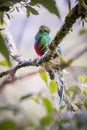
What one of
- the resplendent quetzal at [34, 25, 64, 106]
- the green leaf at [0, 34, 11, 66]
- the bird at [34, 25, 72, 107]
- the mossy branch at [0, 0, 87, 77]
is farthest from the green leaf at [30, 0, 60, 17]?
the resplendent quetzal at [34, 25, 64, 106]

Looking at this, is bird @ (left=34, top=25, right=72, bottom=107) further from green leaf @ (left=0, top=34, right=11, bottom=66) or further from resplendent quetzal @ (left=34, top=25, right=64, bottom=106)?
green leaf @ (left=0, top=34, right=11, bottom=66)

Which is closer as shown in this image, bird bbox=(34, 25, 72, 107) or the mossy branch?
the mossy branch

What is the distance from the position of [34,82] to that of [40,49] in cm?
162

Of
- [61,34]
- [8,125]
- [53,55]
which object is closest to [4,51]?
[8,125]

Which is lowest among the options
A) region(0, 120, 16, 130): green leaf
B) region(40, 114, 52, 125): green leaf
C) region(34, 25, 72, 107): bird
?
region(40, 114, 52, 125): green leaf

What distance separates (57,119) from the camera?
1.53ft

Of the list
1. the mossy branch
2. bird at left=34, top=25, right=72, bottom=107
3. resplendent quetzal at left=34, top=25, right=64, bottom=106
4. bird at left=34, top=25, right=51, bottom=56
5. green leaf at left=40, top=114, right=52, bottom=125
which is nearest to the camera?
green leaf at left=40, top=114, right=52, bottom=125

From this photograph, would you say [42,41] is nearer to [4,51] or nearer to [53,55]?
[53,55]

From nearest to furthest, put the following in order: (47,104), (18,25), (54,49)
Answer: (47,104), (54,49), (18,25)

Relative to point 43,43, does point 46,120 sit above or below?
below

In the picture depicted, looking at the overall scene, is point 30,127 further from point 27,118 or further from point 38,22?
point 38,22

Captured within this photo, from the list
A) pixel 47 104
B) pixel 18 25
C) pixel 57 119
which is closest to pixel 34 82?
pixel 18 25

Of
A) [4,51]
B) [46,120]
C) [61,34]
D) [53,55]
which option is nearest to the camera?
[4,51]

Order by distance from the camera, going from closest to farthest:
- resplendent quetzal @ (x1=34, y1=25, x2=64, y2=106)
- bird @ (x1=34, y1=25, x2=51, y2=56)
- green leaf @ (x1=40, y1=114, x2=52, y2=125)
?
green leaf @ (x1=40, y1=114, x2=52, y2=125) → resplendent quetzal @ (x1=34, y1=25, x2=64, y2=106) → bird @ (x1=34, y1=25, x2=51, y2=56)
